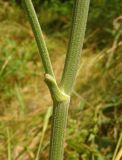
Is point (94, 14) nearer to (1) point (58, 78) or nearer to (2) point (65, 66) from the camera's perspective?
(1) point (58, 78)

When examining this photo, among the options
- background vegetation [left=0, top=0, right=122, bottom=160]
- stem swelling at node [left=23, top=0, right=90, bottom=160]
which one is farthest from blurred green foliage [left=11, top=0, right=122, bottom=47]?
stem swelling at node [left=23, top=0, right=90, bottom=160]

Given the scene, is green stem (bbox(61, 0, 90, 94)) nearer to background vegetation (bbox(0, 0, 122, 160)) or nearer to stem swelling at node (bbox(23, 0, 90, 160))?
stem swelling at node (bbox(23, 0, 90, 160))

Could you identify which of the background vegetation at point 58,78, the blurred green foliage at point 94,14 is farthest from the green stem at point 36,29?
the blurred green foliage at point 94,14

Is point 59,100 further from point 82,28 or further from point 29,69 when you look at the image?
point 29,69

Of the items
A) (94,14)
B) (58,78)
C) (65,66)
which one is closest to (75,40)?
(65,66)

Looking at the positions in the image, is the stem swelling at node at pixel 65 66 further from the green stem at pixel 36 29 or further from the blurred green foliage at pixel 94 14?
the blurred green foliage at pixel 94 14

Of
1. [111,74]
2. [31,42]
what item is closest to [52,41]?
[31,42]
